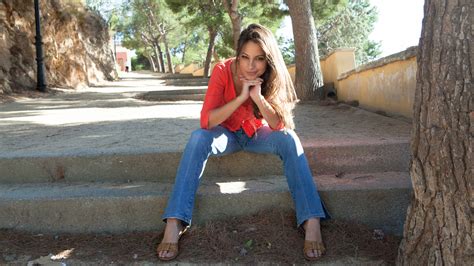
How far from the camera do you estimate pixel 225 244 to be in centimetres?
229

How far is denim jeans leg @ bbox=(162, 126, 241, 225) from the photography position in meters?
2.31

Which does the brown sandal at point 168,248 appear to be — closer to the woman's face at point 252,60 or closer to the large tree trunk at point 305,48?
the woman's face at point 252,60

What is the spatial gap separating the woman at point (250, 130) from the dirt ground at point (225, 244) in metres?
0.09

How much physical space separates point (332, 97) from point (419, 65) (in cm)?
554

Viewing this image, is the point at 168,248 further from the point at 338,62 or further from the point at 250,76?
the point at 338,62

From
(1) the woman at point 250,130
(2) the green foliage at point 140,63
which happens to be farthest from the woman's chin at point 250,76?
(2) the green foliage at point 140,63

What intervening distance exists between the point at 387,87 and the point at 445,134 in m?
3.15

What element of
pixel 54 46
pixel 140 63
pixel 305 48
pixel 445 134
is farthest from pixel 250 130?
pixel 140 63

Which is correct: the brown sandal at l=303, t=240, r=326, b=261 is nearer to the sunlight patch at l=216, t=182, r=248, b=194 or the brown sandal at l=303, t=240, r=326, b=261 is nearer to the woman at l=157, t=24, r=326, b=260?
the woman at l=157, t=24, r=326, b=260

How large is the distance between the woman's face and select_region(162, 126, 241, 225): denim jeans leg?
0.39 m

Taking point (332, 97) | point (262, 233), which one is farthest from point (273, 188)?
point (332, 97)

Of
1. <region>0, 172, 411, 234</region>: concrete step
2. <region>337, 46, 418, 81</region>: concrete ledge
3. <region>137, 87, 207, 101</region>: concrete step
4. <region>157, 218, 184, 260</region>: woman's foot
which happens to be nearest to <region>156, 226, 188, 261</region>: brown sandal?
<region>157, 218, 184, 260</region>: woman's foot

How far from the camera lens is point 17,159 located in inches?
117

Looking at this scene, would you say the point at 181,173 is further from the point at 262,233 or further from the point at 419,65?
the point at 419,65
